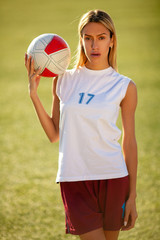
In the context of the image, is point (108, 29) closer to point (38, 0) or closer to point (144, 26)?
point (144, 26)

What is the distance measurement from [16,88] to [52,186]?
8.40 metres

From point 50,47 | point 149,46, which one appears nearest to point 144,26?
point 149,46

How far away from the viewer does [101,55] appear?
8.48ft

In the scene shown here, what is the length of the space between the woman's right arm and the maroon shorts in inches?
16.4

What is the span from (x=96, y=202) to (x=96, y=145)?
39 cm

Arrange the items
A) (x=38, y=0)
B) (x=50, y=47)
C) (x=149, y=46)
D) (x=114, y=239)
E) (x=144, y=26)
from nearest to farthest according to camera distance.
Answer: (x=114, y=239), (x=50, y=47), (x=149, y=46), (x=144, y=26), (x=38, y=0)

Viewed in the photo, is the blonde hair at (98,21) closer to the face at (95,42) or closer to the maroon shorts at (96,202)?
the face at (95,42)

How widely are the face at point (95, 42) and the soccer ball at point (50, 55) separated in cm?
24

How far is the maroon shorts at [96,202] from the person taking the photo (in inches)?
95.3

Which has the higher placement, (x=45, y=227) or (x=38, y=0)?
(x=45, y=227)

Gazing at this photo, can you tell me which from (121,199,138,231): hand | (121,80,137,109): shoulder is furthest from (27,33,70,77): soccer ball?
(121,199,138,231): hand

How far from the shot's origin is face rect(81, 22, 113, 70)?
2.56 meters

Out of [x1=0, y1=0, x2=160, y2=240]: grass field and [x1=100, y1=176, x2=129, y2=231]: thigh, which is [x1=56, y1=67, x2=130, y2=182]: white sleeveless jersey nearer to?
[x1=100, y1=176, x2=129, y2=231]: thigh

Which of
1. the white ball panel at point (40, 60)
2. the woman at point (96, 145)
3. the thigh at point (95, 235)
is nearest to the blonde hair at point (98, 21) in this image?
the woman at point (96, 145)
